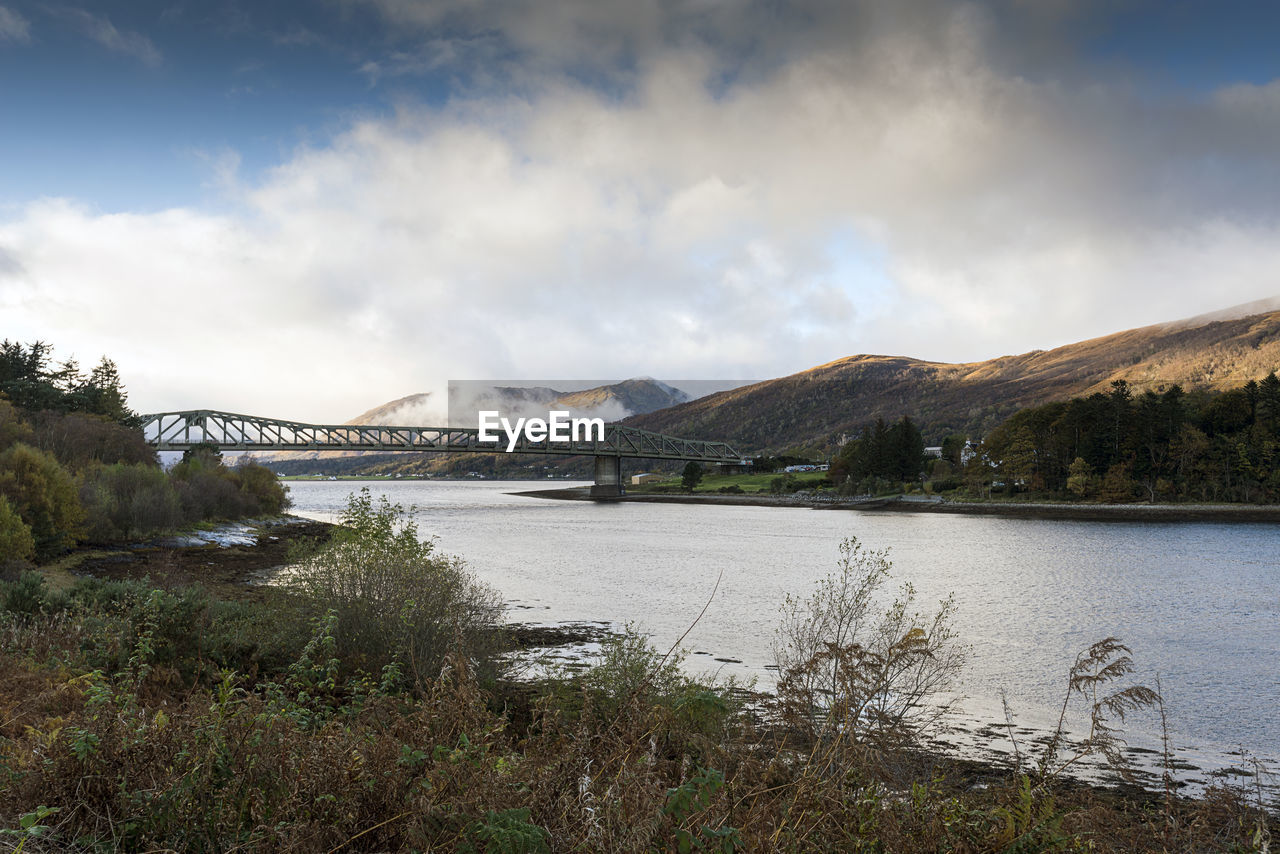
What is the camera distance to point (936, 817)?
4348 mm

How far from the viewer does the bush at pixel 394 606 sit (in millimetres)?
12680

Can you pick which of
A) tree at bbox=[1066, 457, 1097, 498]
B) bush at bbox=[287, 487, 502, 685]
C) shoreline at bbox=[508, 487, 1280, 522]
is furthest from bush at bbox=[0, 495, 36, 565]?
tree at bbox=[1066, 457, 1097, 498]

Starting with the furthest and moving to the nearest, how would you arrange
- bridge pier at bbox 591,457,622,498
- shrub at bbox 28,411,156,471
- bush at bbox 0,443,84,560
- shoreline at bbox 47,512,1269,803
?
1. bridge pier at bbox 591,457,622,498
2. shrub at bbox 28,411,156,471
3. bush at bbox 0,443,84,560
4. shoreline at bbox 47,512,1269,803

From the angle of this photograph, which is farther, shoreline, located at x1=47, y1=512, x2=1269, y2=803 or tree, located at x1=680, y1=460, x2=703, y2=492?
tree, located at x1=680, y1=460, x2=703, y2=492

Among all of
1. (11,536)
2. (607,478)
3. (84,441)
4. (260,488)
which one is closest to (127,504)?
(84,441)

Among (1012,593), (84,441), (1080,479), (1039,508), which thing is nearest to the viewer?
(1012,593)

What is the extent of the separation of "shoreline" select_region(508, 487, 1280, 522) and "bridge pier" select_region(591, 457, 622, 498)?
23.3 metres

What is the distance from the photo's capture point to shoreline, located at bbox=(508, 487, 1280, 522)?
3113 inches

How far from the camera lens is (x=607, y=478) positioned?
15438 cm

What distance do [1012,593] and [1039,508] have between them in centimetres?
7011

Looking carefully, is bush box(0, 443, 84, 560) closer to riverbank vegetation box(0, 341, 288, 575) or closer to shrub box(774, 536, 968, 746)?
riverbank vegetation box(0, 341, 288, 575)

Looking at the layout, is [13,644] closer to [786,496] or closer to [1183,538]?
[1183,538]

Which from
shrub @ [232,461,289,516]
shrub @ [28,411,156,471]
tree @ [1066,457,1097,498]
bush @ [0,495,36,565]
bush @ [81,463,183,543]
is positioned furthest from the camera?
tree @ [1066,457,1097,498]

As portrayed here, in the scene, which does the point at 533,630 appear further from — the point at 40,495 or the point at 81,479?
the point at 81,479
